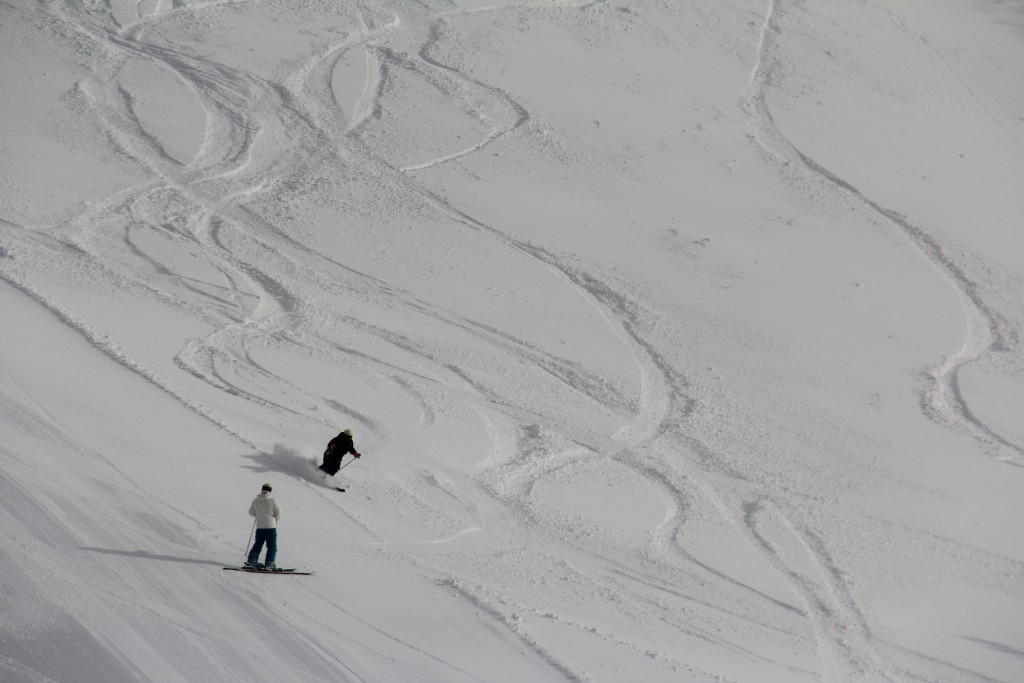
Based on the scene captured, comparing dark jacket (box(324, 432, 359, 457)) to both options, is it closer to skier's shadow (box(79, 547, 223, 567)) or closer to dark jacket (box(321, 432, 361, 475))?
dark jacket (box(321, 432, 361, 475))

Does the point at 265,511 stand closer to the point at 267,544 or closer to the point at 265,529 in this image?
the point at 265,529

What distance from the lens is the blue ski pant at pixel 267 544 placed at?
1006 centimetres

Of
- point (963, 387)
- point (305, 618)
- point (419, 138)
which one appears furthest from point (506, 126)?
point (305, 618)

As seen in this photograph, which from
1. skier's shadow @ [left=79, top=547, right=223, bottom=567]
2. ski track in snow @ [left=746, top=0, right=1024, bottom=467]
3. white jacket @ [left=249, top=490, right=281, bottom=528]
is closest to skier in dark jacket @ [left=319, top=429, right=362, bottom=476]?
white jacket @ [left=249, top=490, right=281, bottom=528]

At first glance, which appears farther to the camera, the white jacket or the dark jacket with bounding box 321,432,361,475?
the dark jacket with bounding box 321,432,361,475

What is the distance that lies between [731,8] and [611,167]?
7355 mm

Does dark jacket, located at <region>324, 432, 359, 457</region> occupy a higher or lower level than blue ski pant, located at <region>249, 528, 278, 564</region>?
higher

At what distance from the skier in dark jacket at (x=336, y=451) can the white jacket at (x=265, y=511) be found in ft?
5.69

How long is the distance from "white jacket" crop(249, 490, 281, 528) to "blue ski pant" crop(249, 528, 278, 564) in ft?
0.18

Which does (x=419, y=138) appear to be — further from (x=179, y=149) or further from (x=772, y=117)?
(x=772, y=117)

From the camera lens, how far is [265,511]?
397 inches

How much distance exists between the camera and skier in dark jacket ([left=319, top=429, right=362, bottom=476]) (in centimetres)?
1184

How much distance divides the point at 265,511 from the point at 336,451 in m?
1.86

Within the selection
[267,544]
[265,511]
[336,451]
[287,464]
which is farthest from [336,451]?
[267,544]
